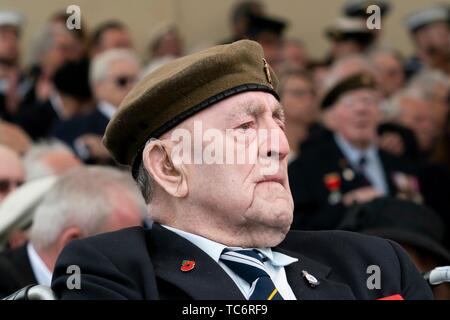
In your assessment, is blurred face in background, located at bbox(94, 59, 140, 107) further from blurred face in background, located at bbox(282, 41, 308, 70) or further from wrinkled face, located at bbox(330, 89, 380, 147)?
blurred face in background, located at bbox(282, 41, 308, 70)

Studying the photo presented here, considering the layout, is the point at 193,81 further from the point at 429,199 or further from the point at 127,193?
the point at 429,199

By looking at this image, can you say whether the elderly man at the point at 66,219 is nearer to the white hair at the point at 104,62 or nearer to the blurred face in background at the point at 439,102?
the white hair at the point at 104,62

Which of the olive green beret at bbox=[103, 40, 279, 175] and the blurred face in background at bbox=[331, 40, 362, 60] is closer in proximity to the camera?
the olive green beret at bbox=[103, 40, 279, 175]

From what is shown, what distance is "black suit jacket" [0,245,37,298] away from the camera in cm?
390

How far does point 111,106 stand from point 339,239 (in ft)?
13.7

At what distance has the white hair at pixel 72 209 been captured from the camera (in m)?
4.12

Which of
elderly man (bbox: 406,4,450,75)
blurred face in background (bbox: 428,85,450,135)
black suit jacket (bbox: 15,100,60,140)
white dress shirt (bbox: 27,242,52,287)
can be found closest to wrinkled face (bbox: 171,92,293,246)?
white dress shirt (bbox: 27,242,52,287)

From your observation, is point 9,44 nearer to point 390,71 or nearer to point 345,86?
point 345,86

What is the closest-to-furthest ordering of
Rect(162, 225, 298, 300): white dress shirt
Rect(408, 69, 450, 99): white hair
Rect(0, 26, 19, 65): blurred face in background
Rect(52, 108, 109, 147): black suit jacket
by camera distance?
1. Rect(162, 225, 298, 300): white dress shirt
2. Rect(52, 108, 109, 147): black suit jacket
3. Rect(408, 69, 450, 99): white hair
4. Rect(0, 26, 19, 65): blurred face in background

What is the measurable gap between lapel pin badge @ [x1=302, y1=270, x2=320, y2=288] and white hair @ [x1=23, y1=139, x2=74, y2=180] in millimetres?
2756

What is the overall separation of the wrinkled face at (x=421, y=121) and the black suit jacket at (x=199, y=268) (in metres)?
4.89

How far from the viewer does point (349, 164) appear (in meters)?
6.38

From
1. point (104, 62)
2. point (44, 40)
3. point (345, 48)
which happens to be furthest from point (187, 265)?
point (345, 48)
